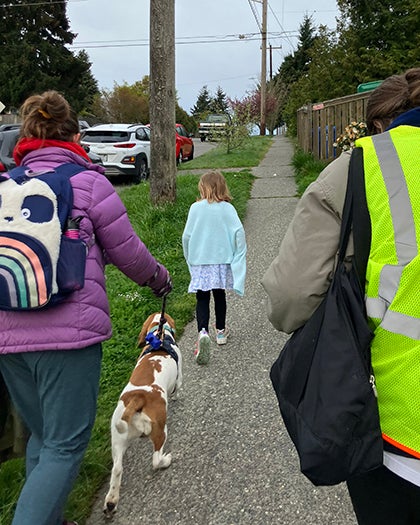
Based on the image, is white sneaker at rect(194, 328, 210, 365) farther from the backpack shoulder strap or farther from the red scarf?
the backpack shoulder strap

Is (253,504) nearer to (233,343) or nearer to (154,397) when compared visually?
(154,397)

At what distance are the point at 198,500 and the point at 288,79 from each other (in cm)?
4795

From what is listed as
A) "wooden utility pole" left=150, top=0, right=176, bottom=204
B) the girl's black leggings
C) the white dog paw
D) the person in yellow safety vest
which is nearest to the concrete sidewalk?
the white dog paw

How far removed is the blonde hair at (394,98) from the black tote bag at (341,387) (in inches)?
13.5

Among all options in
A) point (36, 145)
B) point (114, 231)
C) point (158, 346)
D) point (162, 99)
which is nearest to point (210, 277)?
point (158, 346)

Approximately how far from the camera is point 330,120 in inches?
451

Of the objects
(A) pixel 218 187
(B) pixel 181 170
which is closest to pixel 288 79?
(B) pixel 181 170

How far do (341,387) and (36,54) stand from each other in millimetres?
42199

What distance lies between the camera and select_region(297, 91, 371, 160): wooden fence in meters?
9.54

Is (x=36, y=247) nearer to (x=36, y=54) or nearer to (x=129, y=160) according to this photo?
(x=129, y=160)

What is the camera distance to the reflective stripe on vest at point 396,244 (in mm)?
1340

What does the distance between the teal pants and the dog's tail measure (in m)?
0.60

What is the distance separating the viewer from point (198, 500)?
2.63m

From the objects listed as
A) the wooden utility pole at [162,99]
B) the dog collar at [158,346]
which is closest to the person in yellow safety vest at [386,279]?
the dog collar at [158,346]
